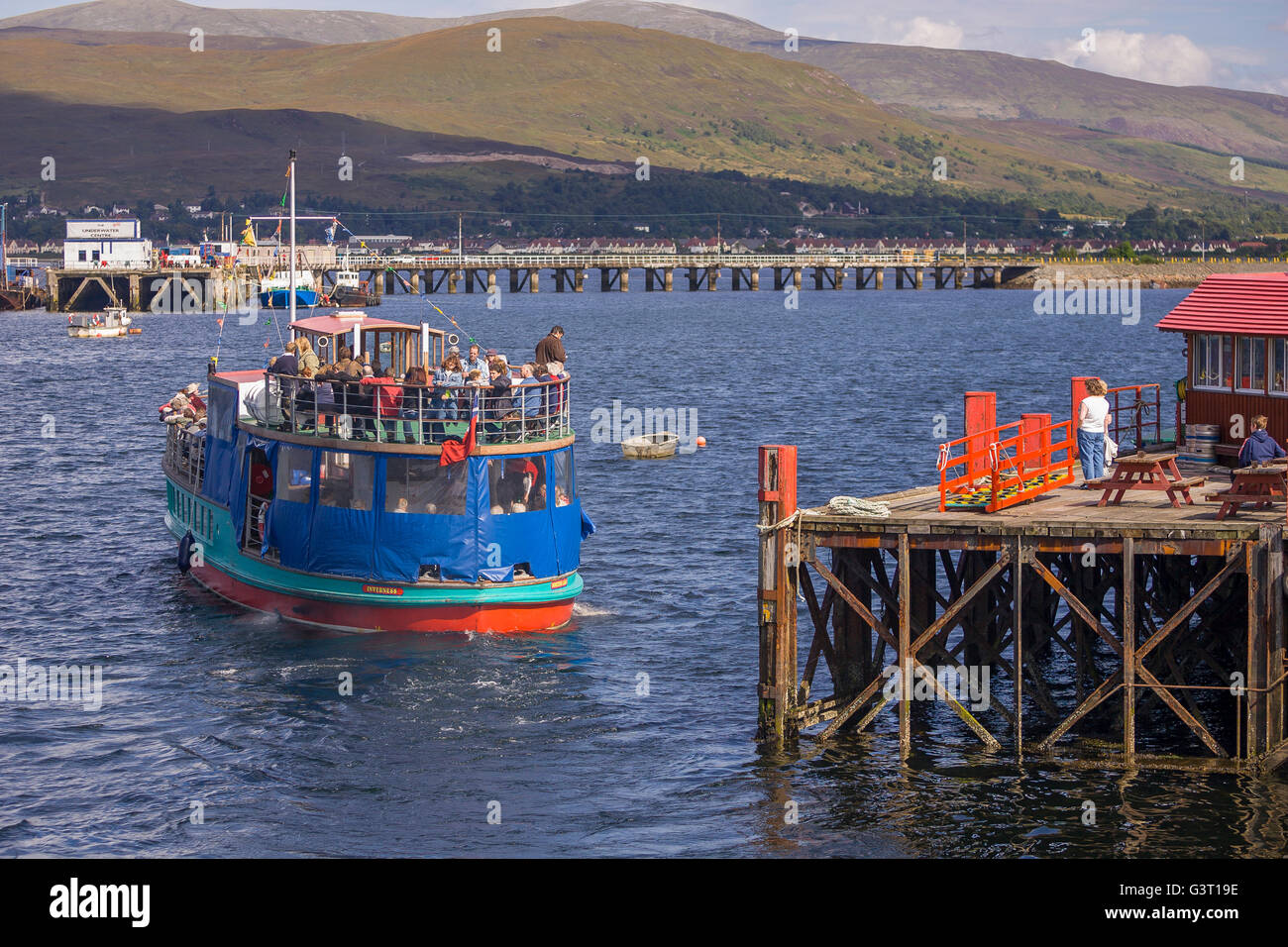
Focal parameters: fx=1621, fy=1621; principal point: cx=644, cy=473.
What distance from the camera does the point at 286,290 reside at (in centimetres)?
15838

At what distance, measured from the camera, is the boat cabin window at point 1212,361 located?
31.3m

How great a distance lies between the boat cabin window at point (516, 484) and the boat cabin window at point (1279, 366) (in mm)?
14663

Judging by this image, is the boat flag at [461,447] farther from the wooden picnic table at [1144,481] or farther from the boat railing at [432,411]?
the wooden picnic table at [1144,481]

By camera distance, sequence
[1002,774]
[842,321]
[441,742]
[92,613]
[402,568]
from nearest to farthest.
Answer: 1. [1002,774]
2. [441,742]
3. [402,568]
4. [92,613]
5. [842,321]

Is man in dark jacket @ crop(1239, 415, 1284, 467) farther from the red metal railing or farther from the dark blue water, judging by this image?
the dark blue water

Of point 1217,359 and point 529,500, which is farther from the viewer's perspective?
point 529,500

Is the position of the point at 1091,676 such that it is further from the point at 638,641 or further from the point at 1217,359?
the point at 638,641

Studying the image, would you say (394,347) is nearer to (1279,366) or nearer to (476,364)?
(476,364)

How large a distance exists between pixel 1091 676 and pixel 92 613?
Answer: 2376 cm

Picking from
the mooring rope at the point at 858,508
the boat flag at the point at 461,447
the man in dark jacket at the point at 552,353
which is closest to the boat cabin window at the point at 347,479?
the boat flag at the point at 461,447

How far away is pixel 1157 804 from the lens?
2488cm

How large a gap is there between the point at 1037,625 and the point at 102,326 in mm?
122759

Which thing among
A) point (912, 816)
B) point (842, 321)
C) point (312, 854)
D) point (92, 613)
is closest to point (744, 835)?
point (912, 816)

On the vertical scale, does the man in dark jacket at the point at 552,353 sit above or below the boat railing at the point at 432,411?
above
